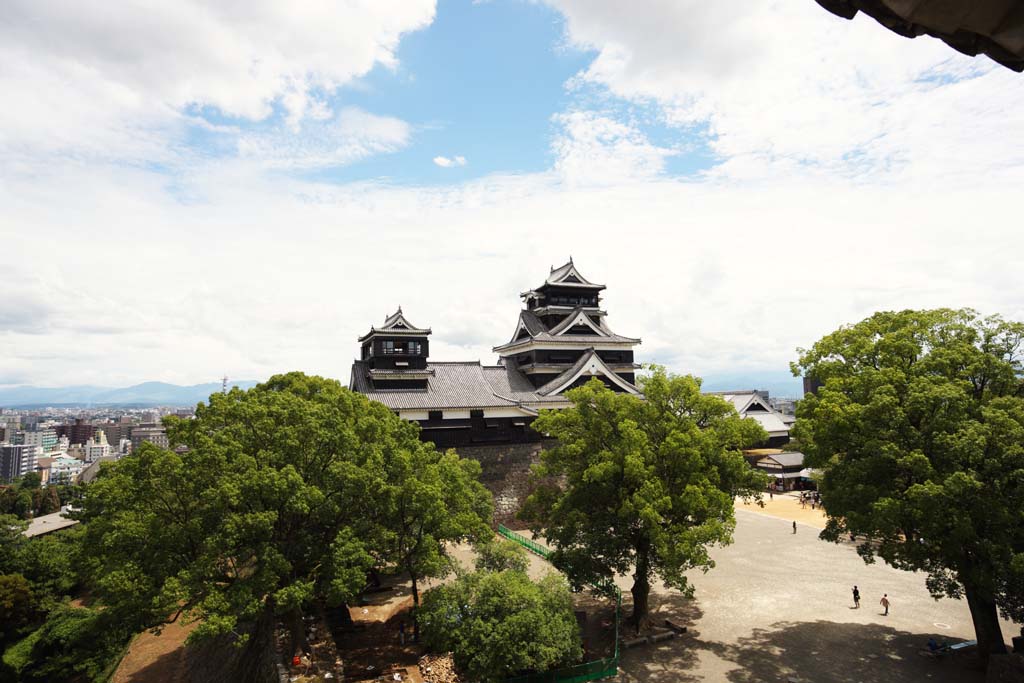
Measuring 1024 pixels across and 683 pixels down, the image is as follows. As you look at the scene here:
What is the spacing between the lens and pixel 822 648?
58.4 ft

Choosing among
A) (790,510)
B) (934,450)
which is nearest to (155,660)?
(934,450)

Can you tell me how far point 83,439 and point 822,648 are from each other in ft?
701

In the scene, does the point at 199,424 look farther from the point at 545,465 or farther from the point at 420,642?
the point at 545,465

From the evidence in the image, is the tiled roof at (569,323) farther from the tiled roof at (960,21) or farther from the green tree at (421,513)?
the tiled roof at (960,21)

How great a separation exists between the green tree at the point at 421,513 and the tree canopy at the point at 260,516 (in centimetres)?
5

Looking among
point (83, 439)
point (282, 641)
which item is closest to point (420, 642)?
point (282, 641)

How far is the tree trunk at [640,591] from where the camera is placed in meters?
19.4

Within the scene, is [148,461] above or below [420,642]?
above

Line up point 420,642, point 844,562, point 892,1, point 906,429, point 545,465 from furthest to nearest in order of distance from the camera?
point 844,562, point 545,465, point 420,642, point 906,429, point 892,1

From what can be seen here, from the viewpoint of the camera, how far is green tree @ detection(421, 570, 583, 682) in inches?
604

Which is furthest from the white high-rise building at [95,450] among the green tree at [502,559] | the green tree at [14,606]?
the green tree at [502,559]

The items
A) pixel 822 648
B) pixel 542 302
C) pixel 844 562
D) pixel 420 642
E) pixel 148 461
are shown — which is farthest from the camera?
pixel 542 302

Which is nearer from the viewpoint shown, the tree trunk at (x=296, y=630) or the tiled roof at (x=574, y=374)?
the tree trunk at (x=296, y=630)

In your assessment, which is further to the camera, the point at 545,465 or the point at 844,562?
the point at 844,562
